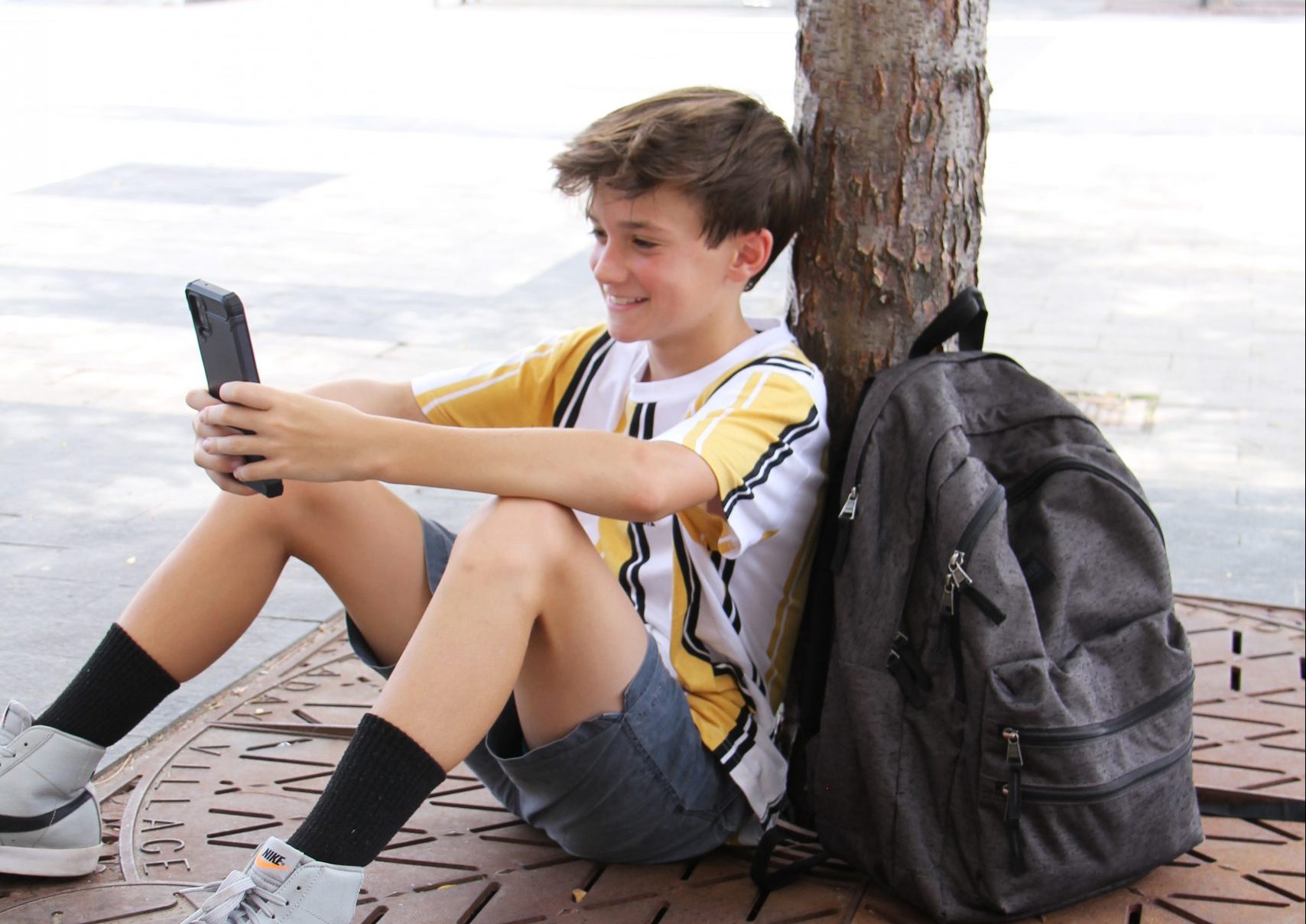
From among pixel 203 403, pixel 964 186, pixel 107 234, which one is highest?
pixel 964 186

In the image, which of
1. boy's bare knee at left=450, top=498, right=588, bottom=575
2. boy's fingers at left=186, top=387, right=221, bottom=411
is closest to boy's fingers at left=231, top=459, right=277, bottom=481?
boy's fingers at left=186, top=387, right=221, bottom=411

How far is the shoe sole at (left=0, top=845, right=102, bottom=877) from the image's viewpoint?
7.29 feet

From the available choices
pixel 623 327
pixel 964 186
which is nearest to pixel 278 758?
pixel 623 327

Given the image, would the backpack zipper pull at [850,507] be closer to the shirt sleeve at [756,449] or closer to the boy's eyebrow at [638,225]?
the shirt sleeve at [756,449]

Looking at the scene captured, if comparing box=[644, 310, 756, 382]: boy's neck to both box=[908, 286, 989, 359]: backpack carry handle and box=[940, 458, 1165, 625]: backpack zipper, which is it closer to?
box=[908, 286, 989, 359]: backpack carry handle

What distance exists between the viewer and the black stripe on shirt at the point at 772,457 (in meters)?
2.23

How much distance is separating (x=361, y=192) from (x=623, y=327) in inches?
264

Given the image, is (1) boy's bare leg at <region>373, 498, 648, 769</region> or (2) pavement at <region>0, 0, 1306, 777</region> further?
(2) pavement at <region>0, 0, 1306, 777</region>

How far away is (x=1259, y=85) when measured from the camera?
1422 centimetres

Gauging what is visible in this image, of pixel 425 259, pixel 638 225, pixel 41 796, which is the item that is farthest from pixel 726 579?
pixel 425 259

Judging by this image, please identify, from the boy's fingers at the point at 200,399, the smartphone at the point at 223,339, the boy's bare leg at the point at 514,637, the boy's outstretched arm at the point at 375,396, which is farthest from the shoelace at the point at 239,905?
the boy's outstretched arm at the point at 375,396

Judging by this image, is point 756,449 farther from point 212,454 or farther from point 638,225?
point 212,454

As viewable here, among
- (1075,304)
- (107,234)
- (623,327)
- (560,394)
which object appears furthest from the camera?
(107,234)

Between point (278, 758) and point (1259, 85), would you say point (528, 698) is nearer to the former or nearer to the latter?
point (278, 758)
